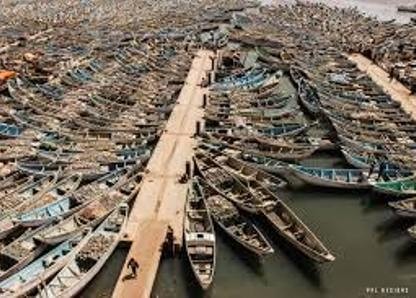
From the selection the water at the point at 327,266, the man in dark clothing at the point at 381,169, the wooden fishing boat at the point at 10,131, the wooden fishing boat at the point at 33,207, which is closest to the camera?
the water at the point at 327,266

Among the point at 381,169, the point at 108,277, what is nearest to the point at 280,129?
the point at 381,169

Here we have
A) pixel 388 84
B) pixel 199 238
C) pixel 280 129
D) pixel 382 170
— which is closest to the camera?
pixel 199 238

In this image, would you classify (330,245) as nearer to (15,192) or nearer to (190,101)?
(15,192)

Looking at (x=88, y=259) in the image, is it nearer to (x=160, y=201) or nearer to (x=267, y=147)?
(x=160, y=201)

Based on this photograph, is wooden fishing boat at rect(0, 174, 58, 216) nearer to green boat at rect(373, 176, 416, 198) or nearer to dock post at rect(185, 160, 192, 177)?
dock post at rect(185, 160, 192, 177)

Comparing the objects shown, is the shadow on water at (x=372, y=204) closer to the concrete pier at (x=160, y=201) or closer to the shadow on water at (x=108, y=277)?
the concrete pier at (x=160, y=201)

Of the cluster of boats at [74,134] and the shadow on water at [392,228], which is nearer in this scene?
the cluster of boats at [74,134]

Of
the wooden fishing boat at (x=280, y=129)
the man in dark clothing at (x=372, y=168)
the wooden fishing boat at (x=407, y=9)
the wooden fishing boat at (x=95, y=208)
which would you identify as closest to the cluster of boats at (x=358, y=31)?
the wooden fishing boat at (x=407, y=9)
